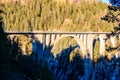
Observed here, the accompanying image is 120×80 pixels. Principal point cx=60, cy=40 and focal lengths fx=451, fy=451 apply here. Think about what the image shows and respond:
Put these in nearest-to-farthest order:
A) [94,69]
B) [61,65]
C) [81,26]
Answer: [94,69]
[61,65]
[81,26]

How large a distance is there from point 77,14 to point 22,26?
22492 millimetres

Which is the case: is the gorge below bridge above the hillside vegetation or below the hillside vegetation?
below

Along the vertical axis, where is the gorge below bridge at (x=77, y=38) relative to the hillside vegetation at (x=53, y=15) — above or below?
below

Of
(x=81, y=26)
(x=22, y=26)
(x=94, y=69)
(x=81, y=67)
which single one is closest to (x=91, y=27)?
(x=81, y=26)

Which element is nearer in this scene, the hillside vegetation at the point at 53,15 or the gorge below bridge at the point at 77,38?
the gorge below bridge at the point at 77,38

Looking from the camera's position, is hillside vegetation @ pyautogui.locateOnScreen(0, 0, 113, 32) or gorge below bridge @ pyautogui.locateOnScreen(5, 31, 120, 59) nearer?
gorge below bridge @ pyautogui.locateOnScreen(5, 31, 120, 59)

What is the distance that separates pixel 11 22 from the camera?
140 m

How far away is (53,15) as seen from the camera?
155 m

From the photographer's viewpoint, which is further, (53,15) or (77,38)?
(53,15)

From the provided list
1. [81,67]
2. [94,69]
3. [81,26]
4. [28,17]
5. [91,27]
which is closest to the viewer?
[94,69]

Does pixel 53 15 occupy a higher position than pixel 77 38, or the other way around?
pixel 53 15

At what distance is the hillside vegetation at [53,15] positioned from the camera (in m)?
140

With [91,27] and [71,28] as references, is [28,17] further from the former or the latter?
[91,27]

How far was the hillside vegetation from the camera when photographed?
139625mm
